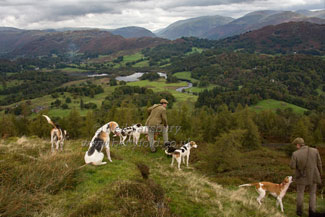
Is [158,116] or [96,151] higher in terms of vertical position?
[158,116]

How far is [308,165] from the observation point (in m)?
8.91

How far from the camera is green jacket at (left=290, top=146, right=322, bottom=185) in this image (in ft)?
29.1

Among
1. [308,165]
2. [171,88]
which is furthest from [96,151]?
[171,88]

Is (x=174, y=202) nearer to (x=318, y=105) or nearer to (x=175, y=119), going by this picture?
(x=175, y=119)

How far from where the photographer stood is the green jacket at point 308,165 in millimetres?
8883

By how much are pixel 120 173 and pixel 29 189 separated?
11.9 feet

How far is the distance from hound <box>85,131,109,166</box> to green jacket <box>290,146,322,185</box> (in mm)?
8643

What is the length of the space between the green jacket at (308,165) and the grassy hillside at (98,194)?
180 centimetres

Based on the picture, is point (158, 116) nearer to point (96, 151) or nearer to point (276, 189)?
point (96, 151)

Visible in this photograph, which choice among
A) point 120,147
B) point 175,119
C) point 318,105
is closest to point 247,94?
point 318,105

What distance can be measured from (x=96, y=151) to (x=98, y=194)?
3.26 m

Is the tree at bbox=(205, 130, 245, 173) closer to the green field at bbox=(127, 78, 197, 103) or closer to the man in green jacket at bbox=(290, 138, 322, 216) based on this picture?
the man in green jacket at bbox=(290, 138, 322, 216)

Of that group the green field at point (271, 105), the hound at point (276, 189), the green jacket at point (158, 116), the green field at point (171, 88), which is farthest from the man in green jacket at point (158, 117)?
the green field at point (171, 88)

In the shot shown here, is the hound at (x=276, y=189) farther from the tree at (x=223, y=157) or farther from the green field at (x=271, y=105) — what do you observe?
the green field at (x=271, y=105)
